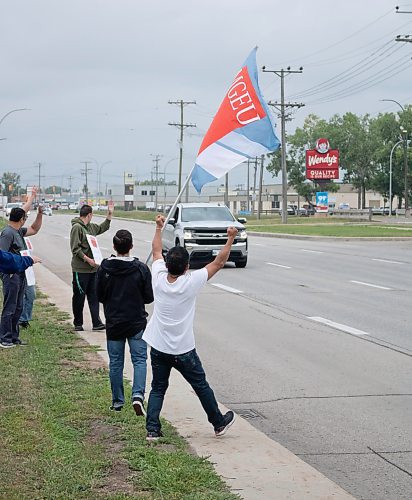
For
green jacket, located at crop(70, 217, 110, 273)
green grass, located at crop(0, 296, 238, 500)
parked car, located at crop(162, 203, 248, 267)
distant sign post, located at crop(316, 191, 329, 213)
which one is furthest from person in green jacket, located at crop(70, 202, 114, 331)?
distant sign post, located at crop(316, 191, 329, 213)

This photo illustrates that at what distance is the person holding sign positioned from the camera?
10.9 metres

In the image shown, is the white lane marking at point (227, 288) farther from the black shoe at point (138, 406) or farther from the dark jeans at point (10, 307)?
the black shoe at point (138, 406)

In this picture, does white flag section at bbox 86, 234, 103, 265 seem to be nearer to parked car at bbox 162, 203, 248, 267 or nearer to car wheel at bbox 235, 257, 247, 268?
parked car at bbox 162, 203, 248, 267

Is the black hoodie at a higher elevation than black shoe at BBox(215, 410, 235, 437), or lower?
higher

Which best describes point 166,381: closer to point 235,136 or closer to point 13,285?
point 235,136

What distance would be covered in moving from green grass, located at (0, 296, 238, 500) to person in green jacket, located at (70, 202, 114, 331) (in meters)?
2.56

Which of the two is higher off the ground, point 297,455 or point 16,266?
point 16,266

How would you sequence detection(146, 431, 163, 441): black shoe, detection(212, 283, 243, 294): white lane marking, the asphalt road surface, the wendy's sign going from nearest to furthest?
detection(146, 431, 163, 441): black shoe < the asphalt road surface < detection(212, 283, 243, 294): white lane marking < the wendy's sign

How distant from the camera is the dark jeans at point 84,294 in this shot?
40.1 ft

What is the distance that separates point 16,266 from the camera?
7242 mm

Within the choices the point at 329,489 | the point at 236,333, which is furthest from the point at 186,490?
the point at 236,333

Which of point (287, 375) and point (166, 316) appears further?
point (287, 375)

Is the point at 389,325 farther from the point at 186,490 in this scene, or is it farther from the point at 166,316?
the point at 186,490

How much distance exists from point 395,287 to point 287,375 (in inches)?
422
